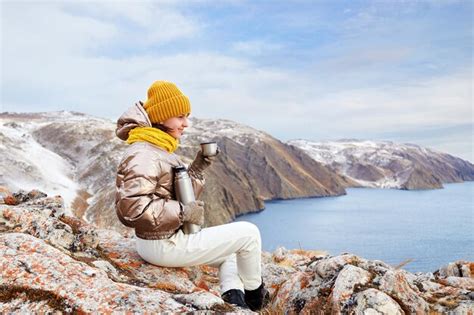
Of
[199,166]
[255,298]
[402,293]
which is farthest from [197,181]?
[402,293]

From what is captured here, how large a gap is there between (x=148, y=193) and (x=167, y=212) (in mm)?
379

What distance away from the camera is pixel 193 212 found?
5.89 metres

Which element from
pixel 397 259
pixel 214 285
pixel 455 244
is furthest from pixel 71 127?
pixel 214 285

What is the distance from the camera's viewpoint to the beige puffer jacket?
18.1 feet

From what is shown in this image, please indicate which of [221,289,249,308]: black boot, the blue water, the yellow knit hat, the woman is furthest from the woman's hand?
the blue water

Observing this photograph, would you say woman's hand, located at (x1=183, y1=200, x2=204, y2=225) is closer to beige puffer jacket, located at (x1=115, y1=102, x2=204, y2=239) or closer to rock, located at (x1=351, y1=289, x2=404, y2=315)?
beige puffer jacket, located at (x1=115, y1=102, x2=204, y2=239)

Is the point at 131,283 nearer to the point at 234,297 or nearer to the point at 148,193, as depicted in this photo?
the point at 148,193

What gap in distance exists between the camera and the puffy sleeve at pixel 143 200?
18.0 ft

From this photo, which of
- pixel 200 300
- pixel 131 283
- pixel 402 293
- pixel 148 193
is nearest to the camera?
pixel 200 300

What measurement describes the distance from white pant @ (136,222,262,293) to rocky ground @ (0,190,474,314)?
45 cm

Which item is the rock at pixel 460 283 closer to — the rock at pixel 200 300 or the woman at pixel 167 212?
the woman at pixel 167 212

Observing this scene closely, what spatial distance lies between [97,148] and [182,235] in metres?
94.9

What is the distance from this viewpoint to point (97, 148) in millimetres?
95438

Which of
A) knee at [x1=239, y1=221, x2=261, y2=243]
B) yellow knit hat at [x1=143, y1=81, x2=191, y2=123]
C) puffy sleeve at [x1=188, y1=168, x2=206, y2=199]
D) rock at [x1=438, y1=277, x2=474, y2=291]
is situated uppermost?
yellow knit hat at [x1=143, y1=81, x2=191, y2=123]
